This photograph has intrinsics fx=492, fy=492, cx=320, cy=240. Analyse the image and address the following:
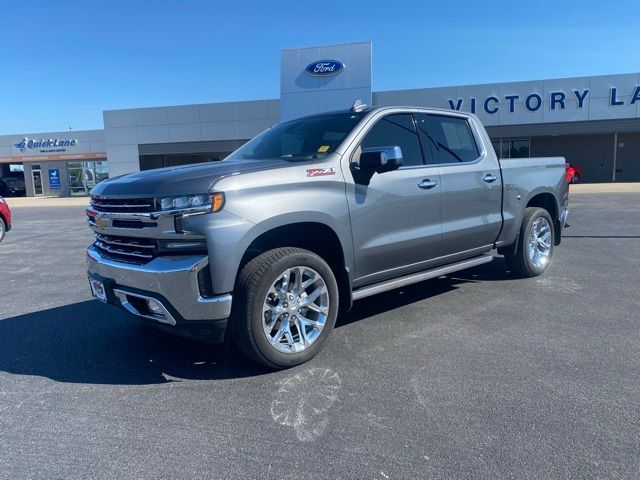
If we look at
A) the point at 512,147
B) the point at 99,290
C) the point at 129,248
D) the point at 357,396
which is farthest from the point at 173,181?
the point at 512,147

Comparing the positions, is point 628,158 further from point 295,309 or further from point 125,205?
point 125,205

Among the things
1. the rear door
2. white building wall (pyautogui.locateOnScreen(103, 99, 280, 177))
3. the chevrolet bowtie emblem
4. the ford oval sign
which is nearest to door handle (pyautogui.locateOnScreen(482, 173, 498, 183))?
the rear door

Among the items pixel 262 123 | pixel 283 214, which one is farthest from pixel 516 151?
pixel 283 214

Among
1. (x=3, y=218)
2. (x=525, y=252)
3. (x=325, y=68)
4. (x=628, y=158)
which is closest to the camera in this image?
(x=525, y=252)

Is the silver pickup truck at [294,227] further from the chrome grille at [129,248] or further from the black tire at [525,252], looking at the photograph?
the black tire at [525,252]

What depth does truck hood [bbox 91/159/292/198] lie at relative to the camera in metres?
3.37

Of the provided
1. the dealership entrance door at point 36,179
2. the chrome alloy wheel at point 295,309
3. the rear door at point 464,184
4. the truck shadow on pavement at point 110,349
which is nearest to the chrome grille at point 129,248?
the truck shadow on pavement at point 110,349

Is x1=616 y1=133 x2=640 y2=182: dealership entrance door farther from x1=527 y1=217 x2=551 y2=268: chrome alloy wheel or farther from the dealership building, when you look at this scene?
x1=527 y1=217 x2=551 y2=268: chrome alloy wheel

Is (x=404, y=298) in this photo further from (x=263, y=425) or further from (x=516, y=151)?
(x=516, y=151)

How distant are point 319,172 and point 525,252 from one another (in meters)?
3.51

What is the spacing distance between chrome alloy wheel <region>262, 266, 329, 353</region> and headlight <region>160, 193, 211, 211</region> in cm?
78

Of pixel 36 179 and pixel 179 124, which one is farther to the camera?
pixel 36 179

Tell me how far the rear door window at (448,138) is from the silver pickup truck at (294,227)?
0.02 m

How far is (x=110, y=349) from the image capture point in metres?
4.34
